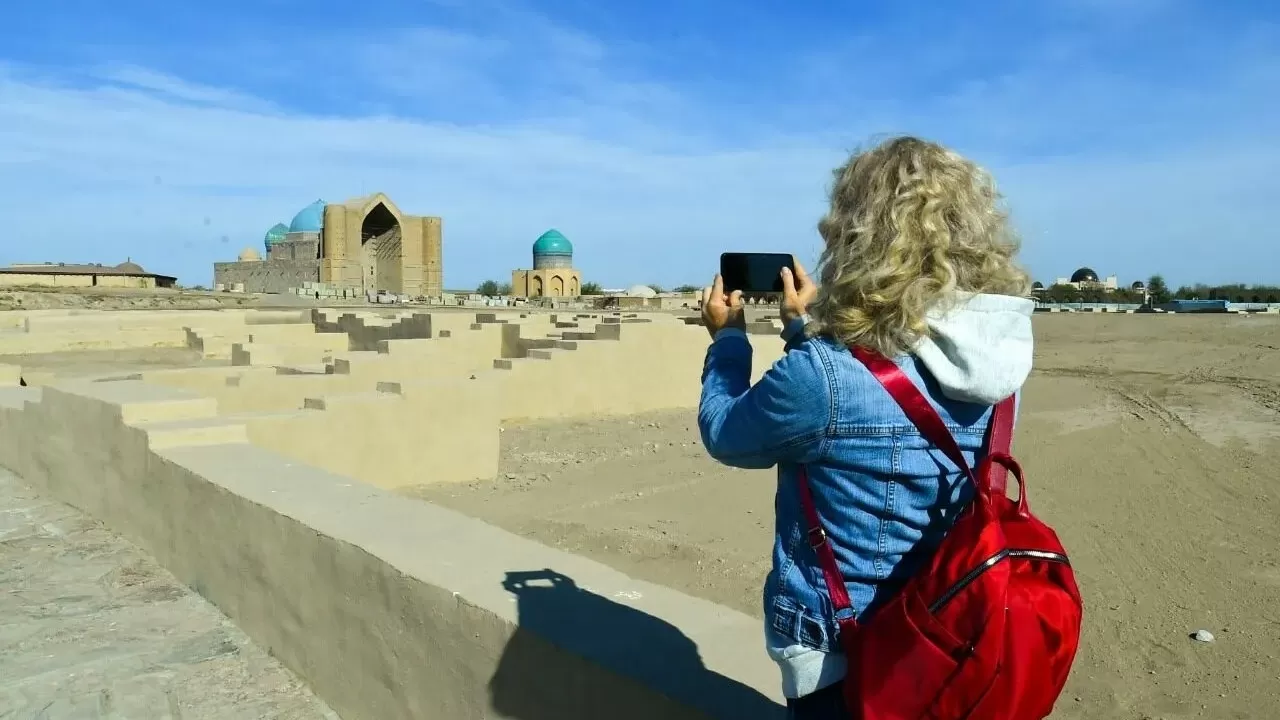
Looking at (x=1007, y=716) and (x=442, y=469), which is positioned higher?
(x=1007, y=716)

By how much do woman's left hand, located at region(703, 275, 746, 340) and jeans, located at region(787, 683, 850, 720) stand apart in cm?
61

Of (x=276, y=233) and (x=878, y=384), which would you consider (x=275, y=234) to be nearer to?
(x=276, y=233)

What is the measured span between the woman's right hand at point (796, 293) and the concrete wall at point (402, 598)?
0.73 meters

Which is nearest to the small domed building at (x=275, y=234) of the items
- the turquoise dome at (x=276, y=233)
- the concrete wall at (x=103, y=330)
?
the turquoise dome at (x=276, y=233)

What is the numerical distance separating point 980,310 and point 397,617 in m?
1.95

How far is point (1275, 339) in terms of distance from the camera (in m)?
22.2

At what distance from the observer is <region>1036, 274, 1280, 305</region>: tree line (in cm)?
4722

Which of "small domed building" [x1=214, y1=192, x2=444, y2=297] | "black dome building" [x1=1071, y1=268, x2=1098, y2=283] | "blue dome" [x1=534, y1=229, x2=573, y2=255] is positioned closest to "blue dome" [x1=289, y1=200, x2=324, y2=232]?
"small domed building" [x1=214, y1=192, x2=444, y2=297]

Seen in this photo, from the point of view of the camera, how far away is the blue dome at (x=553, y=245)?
53.9 metres

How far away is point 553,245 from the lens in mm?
54125

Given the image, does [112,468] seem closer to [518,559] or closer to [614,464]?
[518,559]

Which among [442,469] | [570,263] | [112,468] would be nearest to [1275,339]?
[442,469]

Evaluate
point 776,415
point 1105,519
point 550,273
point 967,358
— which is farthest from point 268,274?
point 967,358

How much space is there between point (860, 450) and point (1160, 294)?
2241 inches
